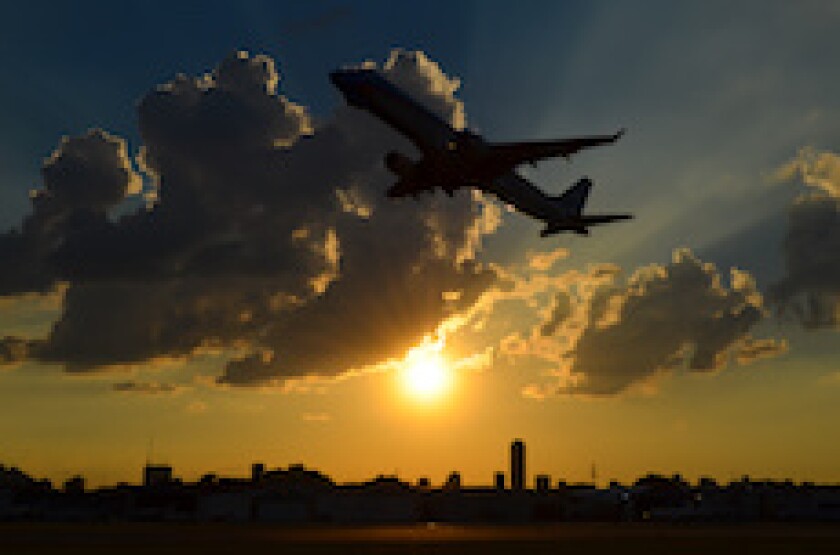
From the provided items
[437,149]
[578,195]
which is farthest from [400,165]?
[578,195]

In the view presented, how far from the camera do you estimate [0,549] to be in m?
68.9

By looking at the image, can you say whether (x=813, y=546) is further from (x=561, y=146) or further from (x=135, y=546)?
(x=135, y=546)

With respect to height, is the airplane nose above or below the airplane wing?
above

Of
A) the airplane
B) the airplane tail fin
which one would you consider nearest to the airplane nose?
the airplane

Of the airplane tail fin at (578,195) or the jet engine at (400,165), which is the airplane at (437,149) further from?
the airplane tail fin at (578,195)

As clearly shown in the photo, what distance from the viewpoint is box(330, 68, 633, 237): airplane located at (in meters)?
90.9

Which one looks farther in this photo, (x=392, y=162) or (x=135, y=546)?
(x=392, y=162)

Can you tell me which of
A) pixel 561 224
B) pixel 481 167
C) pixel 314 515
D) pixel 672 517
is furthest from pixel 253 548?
pixel 314 515

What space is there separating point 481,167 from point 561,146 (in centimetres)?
685

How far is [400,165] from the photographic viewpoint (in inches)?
3880

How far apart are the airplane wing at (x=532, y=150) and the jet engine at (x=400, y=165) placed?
7.79 metres

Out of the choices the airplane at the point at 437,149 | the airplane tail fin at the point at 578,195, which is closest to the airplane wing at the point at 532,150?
the airplane at the point at 437,149

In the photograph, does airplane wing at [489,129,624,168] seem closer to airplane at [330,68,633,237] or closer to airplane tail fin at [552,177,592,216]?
airplane at [330,68,633,237]

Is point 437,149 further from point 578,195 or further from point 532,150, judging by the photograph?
point 578,195
